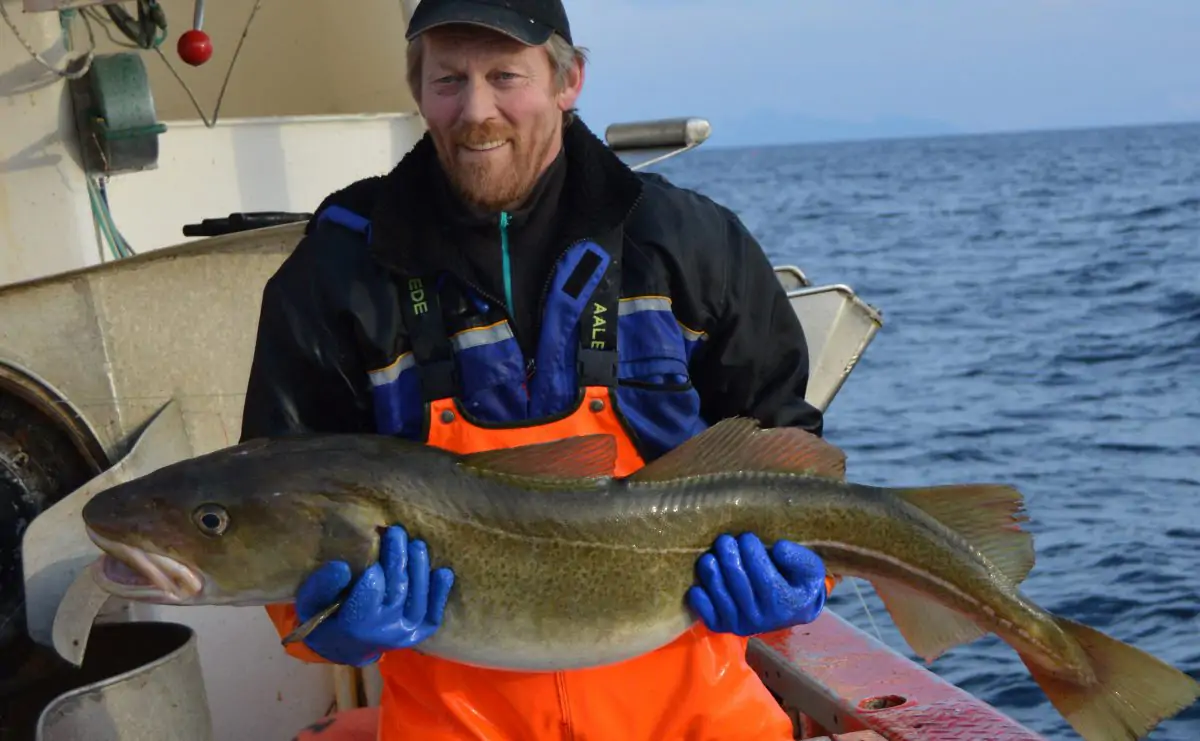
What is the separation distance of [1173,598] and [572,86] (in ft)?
23.8

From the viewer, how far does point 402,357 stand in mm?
3557

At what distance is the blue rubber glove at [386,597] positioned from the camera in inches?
122

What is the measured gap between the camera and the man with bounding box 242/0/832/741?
138 inches

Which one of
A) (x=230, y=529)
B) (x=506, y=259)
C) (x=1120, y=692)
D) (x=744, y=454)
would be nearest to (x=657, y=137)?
(x=506, y=259)

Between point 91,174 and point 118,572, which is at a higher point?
point 91,174

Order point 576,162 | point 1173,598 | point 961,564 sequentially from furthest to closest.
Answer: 1. point 1173,598
2. point 576,162
3. point 961,564

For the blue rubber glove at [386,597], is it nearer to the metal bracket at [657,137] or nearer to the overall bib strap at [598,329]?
the overall bib strap at [598,329]

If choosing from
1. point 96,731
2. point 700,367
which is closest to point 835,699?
point 700,367

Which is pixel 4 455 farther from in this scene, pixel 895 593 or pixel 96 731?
pixel 895 593

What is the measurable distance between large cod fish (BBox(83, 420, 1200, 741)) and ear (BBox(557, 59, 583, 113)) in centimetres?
102

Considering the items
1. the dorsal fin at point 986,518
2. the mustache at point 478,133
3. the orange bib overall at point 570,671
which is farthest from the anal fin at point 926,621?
the mustache at point 478,133

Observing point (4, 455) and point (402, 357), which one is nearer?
point (402, 357)

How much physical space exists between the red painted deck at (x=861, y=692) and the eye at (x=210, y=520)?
6.95ft

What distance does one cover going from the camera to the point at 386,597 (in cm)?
310
